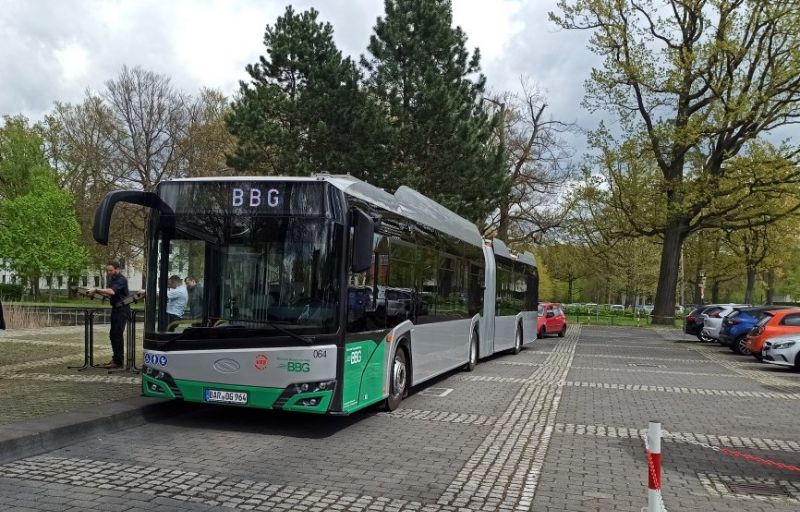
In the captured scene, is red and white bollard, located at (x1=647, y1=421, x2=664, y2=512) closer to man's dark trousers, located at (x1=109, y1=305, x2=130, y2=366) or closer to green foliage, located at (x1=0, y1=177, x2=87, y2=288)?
man's dark trousers, located at (x1=109, y1=305, x2=130, y2=366)

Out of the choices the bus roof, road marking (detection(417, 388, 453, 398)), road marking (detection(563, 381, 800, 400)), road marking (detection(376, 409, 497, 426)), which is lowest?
road marking (detection(563, 381, 800, 400))

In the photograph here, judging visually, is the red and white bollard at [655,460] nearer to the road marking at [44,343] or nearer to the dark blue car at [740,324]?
the road marking at [44,343]

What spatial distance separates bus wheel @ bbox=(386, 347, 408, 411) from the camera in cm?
970

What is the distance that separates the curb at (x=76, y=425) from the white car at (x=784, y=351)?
14.3 m

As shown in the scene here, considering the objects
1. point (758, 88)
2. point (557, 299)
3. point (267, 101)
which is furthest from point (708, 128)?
point (557, 299)

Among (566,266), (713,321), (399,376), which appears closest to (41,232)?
(713,321)

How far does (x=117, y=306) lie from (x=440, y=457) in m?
7.02

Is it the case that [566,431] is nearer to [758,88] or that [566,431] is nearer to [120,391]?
[120,391]

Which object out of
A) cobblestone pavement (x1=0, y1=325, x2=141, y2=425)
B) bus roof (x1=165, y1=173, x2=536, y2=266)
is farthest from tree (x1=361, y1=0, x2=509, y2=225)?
cobblestone pavement (x1=0, y1=325, x2=141, y2=425)

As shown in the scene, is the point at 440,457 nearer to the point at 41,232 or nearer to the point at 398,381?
the point at 398,381

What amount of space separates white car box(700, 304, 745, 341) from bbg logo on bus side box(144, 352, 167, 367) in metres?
23.6

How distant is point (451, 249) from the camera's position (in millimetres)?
12977

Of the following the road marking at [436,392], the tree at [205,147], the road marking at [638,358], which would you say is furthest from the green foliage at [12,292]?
the road marking at [436,392]

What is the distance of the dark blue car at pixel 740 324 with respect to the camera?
23234 millimetres
